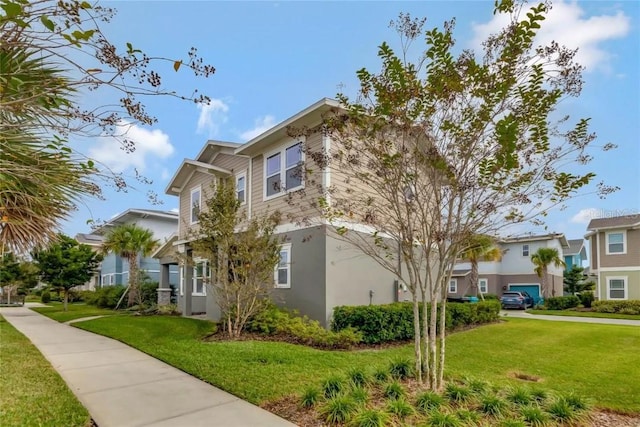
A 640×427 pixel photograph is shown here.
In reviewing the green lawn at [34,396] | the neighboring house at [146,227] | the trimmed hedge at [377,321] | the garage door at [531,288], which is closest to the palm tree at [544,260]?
the garage door at [531,288]

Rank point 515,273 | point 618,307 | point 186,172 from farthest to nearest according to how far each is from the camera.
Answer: point 515,273, point 618,307, point 186,172

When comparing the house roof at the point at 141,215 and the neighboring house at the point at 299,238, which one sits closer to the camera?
the neighboring house at the point at 299,238

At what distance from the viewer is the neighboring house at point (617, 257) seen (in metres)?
25.4

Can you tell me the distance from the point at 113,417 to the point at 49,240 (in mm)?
3091

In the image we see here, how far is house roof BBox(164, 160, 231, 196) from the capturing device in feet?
53.5

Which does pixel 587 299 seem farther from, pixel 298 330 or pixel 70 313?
pixel 70 313

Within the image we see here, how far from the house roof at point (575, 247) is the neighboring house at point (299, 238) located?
35.8 m

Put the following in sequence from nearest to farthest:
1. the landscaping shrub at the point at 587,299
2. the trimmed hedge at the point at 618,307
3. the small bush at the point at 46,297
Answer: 1. the trimmed hedge at the point at 618,307
2. the landscaping shrub at the point at 587,299
3. the small bush at the point at 46,297

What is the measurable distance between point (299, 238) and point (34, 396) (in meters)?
Result: 7.80

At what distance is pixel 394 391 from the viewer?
5.45 meters

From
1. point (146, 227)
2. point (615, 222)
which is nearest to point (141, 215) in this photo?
point (146, 227)

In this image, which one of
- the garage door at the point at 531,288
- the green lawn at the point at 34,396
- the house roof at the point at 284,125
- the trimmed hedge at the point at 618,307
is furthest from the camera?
the garage door at the point at 531,288

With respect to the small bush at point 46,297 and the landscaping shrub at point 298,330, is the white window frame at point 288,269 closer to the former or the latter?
the landscaping shrub at point 298,330

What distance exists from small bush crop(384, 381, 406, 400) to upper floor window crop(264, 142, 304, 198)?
7696 millimetres
